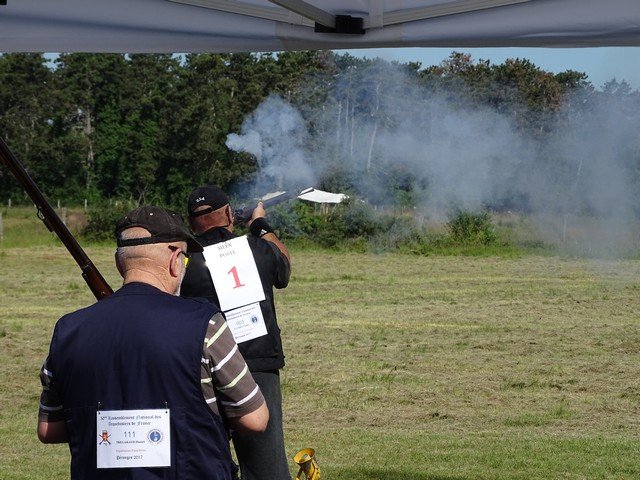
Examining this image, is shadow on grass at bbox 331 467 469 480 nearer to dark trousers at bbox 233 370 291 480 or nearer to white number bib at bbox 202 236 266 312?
dark trousers at bbox 233 370 291 480

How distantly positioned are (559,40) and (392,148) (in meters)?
10.0

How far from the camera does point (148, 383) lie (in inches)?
104

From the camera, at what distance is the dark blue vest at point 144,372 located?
2629 millimetres

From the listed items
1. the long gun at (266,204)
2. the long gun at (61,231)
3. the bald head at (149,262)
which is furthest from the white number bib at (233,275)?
the bald head at (149,262)

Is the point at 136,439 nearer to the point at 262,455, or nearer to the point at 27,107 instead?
the point at 262,455

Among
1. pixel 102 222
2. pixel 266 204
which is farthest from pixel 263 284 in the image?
pixel 102 222

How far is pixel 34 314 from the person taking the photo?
15516 mm

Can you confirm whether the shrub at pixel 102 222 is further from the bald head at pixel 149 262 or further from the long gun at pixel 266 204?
the bald head at pixel 149 262

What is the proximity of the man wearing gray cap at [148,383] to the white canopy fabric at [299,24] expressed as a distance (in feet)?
4.34

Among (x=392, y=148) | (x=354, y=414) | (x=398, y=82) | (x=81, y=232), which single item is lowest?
(x=81, y=232)

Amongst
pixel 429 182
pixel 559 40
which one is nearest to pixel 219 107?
pixel 429 182

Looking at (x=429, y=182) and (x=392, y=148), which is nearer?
(x=392, y=148)

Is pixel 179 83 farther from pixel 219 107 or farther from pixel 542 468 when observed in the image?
pixel 542 468

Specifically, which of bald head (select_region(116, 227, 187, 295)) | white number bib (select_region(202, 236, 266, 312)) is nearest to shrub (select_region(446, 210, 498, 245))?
white number bib (select_region(202, 236, 266, 312))
